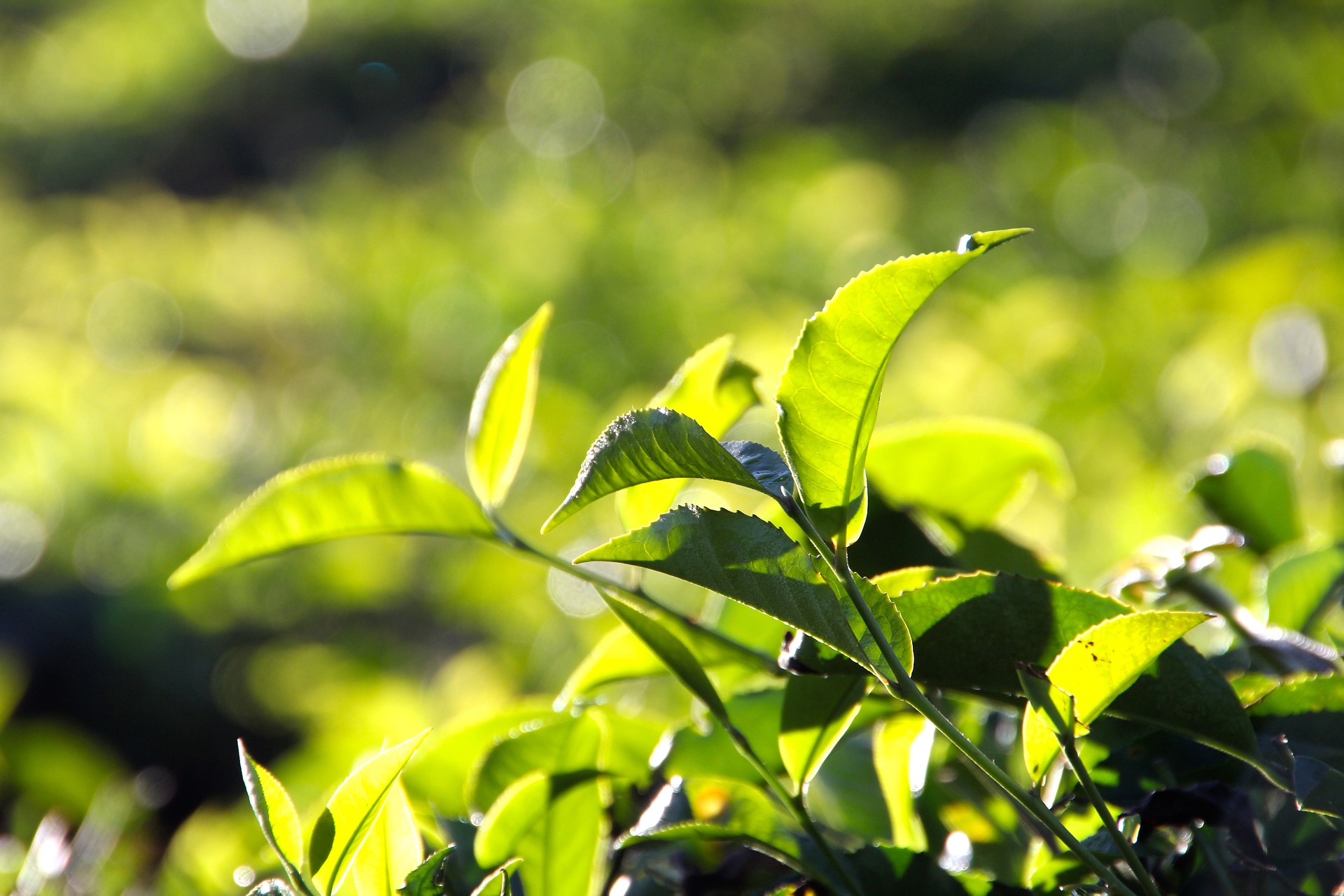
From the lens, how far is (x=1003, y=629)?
0.41m

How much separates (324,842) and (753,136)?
5.28 meters

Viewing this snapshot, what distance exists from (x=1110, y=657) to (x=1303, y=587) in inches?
9.4

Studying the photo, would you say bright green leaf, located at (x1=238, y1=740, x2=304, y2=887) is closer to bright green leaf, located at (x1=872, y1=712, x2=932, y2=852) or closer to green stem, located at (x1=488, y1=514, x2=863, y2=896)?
green stem, located at (x1=488, y1=514, x2=863, y2=896)

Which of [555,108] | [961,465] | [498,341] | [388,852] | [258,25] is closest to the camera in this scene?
[388,852]

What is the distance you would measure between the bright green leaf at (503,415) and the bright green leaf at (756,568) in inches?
6.7

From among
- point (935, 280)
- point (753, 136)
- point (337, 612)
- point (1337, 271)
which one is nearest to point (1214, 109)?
point (753, 136)

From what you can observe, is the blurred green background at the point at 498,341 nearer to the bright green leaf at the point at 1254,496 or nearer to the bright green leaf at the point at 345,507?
the bright green leaf at the point at 1254,496

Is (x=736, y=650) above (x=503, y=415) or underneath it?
underneath

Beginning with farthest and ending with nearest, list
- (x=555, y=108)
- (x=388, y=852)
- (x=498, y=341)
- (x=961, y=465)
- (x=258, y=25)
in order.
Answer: (x=258, y=25) → (x=555, y=108) → (x=498, y=341) → (x=961, y=465) → (x=388, y=852)

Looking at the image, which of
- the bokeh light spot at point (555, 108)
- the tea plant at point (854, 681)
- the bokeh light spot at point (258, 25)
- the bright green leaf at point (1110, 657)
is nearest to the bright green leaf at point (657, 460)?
the tea plant at point (854, 681)

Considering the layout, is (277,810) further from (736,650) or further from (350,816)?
(736,650)

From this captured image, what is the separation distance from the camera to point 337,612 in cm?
194

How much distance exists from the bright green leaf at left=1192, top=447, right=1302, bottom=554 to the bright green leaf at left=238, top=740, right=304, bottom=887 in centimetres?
48

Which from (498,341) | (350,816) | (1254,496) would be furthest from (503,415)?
(498,341)
